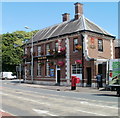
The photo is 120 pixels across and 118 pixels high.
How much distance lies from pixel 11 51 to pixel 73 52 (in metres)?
30.5

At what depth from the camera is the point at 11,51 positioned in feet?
182

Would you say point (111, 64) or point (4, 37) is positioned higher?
point (4, 37)

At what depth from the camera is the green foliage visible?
54750 mm

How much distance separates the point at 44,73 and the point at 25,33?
1345 inches

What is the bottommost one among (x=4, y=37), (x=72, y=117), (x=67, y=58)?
(x=72, y=117)

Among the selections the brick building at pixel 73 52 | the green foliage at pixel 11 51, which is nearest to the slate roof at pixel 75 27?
the brick building at pixel 73 52

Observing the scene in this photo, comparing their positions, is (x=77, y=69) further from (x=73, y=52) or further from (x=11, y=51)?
(x=11, y=51)

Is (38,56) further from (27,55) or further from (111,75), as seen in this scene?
(111,75)

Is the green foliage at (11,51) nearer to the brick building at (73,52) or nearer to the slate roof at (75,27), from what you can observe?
the brick building at (73,52)

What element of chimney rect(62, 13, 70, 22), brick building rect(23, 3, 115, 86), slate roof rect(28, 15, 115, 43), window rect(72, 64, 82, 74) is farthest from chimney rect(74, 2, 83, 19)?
window rect(72, 64, 82, 74)

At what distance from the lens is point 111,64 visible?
730 inches

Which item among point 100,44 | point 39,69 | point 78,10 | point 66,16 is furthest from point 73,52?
point 66,16

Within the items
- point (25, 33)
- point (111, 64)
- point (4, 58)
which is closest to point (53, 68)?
point (111, 64)

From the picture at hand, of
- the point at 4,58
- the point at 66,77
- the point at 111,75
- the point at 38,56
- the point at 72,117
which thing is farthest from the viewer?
the point at 4,58
